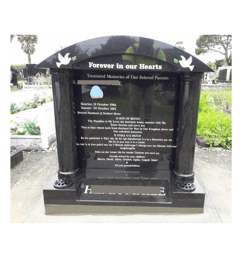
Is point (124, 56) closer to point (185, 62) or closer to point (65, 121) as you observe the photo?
point (185, 62)

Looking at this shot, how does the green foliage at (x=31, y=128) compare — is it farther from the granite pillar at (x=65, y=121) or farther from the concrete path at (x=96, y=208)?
Result: the granite pillar at (x=65, y=121)

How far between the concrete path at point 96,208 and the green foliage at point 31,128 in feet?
3.01

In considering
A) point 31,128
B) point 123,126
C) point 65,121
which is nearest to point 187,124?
point 123,126

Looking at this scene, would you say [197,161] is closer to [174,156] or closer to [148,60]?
[174,156]

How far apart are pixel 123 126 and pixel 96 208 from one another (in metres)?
1.31

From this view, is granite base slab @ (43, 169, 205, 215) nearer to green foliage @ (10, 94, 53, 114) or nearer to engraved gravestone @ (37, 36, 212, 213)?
engraved gravestone @ (37, 36, 212, 213)

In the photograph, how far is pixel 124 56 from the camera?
246 centimetres

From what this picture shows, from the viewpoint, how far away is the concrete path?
2.71 m

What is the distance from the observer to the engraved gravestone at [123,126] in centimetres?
247

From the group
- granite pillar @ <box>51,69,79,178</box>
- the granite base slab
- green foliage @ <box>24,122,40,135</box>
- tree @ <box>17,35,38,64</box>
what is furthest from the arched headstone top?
tree @ <box>17,35,38,64</box>

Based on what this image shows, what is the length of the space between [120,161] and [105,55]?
1.70 meters

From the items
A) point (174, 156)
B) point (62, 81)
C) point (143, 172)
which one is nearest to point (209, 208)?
point (174, 156)

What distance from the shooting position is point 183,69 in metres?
2.44

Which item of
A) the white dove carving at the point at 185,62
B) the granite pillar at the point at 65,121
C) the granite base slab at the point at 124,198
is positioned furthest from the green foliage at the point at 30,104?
the white dove carving at the point at 185,62
